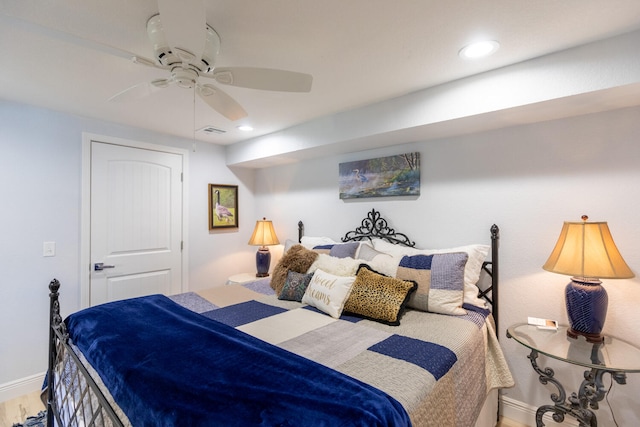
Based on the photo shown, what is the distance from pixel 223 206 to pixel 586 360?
3562mm

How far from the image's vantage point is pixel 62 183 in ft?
8.57

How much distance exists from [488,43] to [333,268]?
1.70 meters

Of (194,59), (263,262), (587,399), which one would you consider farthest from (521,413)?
(194,59)

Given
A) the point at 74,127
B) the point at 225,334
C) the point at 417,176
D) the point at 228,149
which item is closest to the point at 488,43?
the point at 417,176

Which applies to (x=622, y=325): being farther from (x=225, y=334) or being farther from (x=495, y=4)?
(x=225, y=334)

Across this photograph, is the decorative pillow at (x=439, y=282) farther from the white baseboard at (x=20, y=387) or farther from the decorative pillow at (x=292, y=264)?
the white baseboard at (x=20, y=387)

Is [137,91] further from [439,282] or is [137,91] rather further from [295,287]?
[439,282]

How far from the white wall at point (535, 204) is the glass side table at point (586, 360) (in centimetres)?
26

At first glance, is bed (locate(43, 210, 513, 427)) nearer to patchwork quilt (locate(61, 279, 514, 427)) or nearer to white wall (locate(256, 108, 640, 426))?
patchwork quilt (locate(61, 279, 514, 427))

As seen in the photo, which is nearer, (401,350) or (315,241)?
(401,350)

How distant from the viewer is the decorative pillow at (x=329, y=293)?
196 centimetres

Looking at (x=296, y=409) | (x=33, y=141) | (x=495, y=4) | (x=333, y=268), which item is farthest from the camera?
(x=33, y=141)

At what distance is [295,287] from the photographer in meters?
2.30

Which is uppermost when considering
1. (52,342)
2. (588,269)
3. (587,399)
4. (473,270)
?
(588,269)
